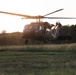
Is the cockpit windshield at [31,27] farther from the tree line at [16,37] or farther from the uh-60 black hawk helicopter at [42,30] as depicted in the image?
the tree line at [16,37]

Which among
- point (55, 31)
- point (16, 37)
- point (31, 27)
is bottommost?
point (16, 37)

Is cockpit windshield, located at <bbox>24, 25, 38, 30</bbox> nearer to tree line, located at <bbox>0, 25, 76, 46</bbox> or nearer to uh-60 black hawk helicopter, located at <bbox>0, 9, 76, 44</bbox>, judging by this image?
uh-60 black hawk helicopter, located at <bbox>0, 9, 76, 44</bbox>

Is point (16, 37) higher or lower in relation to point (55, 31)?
lower

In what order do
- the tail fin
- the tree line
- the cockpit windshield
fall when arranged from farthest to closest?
the tree line
the tail fin
the cockpit windshield

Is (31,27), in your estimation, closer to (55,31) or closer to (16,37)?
(55,31)

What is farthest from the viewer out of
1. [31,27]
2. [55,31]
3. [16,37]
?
[16,37]

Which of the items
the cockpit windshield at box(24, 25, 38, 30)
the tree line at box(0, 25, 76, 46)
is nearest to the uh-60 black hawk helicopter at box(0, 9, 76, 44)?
the cockpit windshield at box(24, 25, 38, 30)

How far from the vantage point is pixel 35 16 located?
41531mm

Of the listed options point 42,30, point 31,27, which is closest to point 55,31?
point 42,30

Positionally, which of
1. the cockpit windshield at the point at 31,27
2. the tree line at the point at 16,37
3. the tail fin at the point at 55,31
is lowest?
the tree line at the point at 16,37

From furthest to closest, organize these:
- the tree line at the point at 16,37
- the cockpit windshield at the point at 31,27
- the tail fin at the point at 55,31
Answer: the tree line at the point at 16,37 < the tail fin at the point at 55,31 < the cockpit windshield at the point at 31,27

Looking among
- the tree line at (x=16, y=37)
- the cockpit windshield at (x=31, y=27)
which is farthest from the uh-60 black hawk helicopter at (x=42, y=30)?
the tree line at (x=16, y=37)

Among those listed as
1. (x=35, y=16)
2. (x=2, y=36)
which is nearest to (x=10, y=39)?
(x=2, y=36)

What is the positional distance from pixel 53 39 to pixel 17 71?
2802cm
